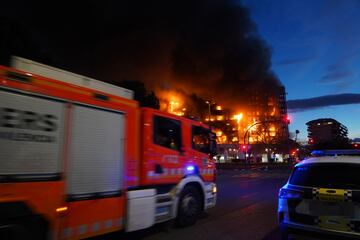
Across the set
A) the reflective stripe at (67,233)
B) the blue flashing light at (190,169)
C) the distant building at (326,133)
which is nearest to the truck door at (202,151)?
the blue flashing light at (190,169)

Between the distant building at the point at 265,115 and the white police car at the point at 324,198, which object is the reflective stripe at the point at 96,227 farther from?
the distant building at the point at 265,115

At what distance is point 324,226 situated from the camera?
4867mm

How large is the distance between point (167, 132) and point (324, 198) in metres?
3.37

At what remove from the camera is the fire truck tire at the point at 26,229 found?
167 inches

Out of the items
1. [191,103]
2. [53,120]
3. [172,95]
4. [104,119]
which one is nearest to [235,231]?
[104,119]

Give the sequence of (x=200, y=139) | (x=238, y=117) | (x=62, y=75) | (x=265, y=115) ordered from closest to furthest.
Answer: (x=62, y=75), (x=200, y=139), (x=238, y=117), (x=265, y=115)

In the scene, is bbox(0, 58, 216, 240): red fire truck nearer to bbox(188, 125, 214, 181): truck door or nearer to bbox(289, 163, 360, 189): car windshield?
bbox(188, 125, 214, 181): truck door

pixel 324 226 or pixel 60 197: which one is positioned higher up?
pixel 60 197

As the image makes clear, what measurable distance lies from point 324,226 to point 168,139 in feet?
11.3

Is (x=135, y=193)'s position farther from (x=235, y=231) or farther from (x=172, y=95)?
(x=172, y=95)

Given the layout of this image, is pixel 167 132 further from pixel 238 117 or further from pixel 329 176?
pixel 238 117

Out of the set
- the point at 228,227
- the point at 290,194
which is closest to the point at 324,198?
the point at 290,194

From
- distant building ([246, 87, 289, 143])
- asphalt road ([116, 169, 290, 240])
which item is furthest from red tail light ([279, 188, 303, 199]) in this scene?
distant building ([246, 87, 289, 143])

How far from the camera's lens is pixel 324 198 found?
4.92 metres
